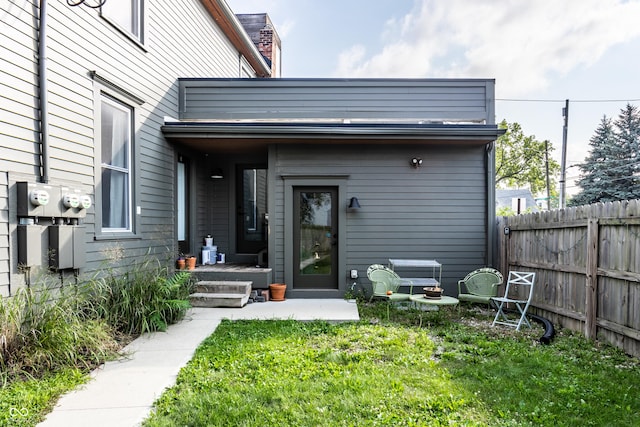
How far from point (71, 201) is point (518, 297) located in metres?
6.58

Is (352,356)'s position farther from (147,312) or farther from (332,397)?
(147,312)

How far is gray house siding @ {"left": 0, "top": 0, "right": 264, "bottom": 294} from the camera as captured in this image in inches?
138

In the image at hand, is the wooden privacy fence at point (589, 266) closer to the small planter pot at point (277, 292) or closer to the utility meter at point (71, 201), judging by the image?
the small planter pot at point (277, 292)

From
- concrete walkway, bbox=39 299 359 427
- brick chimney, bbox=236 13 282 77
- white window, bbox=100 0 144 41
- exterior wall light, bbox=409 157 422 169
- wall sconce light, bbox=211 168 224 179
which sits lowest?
concrete walkway, bbox=39 299 359 427

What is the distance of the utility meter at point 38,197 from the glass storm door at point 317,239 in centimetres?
379

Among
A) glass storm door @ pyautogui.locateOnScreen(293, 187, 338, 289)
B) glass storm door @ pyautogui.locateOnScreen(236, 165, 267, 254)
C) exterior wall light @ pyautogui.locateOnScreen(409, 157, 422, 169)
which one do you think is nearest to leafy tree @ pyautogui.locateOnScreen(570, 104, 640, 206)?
exterior wall light @ pyautogui.locateOnScreen(409, 157, 422, 169)

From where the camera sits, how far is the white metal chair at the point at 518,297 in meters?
5.04

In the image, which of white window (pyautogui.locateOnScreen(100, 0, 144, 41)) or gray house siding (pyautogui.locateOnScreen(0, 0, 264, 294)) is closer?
gray house siding (pyautogui.locateOnScreen(0, 0, 264, 294))

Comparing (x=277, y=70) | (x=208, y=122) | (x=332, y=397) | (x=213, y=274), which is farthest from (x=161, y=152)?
(x=277, y=70)

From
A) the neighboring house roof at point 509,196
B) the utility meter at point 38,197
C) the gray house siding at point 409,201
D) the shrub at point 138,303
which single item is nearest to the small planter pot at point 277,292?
the gray house siding at point 409,201

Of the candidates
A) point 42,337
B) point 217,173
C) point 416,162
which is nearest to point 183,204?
point 217,173

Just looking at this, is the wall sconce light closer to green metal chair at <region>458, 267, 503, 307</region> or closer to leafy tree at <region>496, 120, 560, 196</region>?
green metal chair at <region>458, 267, 503, 307</region>

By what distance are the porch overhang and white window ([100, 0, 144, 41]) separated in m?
1.44

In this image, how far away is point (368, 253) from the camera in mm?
6695
